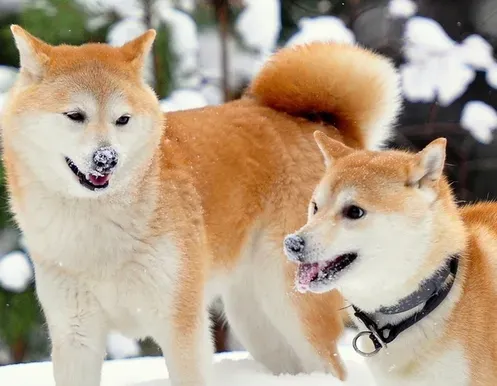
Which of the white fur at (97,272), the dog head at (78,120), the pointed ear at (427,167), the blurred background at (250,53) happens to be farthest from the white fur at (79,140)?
the blurred background at (250,53)

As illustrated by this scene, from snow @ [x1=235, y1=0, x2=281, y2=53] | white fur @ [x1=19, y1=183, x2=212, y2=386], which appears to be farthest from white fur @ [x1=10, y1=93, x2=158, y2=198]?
snow @ [x1=235, y1=0, x2=281, y2=53]

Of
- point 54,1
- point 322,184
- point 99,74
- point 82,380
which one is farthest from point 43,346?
point 322,184

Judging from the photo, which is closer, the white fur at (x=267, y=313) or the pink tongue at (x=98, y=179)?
the pink tongue at (x=98, y=179)

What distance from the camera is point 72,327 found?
3082 millimetres

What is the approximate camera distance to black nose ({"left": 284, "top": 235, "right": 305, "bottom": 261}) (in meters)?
2.52

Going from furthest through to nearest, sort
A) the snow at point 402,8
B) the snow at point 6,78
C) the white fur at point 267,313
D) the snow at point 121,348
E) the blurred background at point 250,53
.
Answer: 1. the snow at point 402,8
2. the snow at point 121,348
3. the blurred background at point 250,53
4. the snow at point 6,78
5. the white fur at point 267,313

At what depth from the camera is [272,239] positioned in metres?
3.56

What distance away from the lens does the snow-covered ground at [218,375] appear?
3.63m

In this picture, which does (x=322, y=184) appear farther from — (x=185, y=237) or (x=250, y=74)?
(x=250, y=74)

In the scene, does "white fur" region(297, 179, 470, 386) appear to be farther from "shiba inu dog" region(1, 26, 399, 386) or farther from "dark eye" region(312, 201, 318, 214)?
"shiba inu dog" region(1, 26, 399, 386)

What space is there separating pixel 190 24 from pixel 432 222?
3197 millimetres

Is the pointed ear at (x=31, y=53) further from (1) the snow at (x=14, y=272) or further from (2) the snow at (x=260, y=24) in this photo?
(2) the snow at (x=260, y=24)

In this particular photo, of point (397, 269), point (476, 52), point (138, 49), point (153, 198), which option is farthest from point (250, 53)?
point (397, 269)

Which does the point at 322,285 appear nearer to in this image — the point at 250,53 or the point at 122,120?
the point at 122,120
